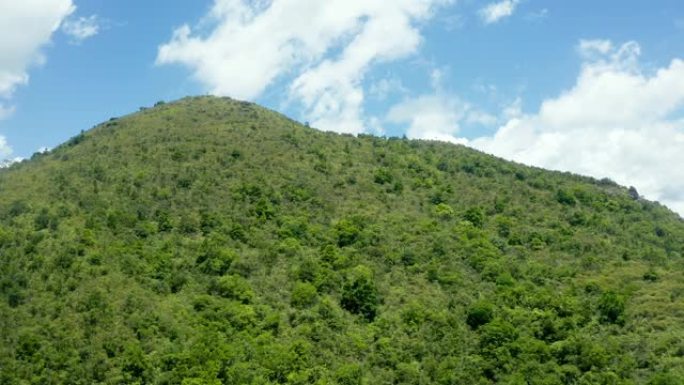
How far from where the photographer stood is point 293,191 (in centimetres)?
9044

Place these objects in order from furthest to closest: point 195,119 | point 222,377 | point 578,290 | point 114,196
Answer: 1. point 195,119
2. point 114,196
3. point 578,290
4. point 222,377

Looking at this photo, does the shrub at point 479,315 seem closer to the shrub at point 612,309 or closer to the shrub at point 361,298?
the shrub at point 361,298

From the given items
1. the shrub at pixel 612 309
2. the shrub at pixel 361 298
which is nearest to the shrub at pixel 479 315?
the shrub at pixel 361 298

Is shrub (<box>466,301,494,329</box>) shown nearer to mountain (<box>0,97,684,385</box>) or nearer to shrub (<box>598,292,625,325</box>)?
mountain (<box>0,97,684,385</box>)

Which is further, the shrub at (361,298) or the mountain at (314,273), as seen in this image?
the shrub at (361,298)

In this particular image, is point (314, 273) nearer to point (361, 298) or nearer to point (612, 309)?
point (361, 298)

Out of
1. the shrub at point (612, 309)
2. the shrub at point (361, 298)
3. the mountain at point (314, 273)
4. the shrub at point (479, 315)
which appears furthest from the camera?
the shrub at point (361, 298)

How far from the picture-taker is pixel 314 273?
72750 mm

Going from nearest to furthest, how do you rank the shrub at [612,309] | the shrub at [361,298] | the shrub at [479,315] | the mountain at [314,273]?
the mountain at [314,273] < the shrub at [612,309] < the shrub at [479,315] < the shrub at [361,298]

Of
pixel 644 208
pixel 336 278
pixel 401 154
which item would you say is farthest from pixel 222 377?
pixel 644 208

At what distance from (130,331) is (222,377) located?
397 inches

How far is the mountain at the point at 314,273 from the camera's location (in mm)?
60312

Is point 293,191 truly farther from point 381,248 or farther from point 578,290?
point 578,290

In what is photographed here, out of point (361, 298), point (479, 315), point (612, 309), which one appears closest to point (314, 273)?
point (361, 298)
